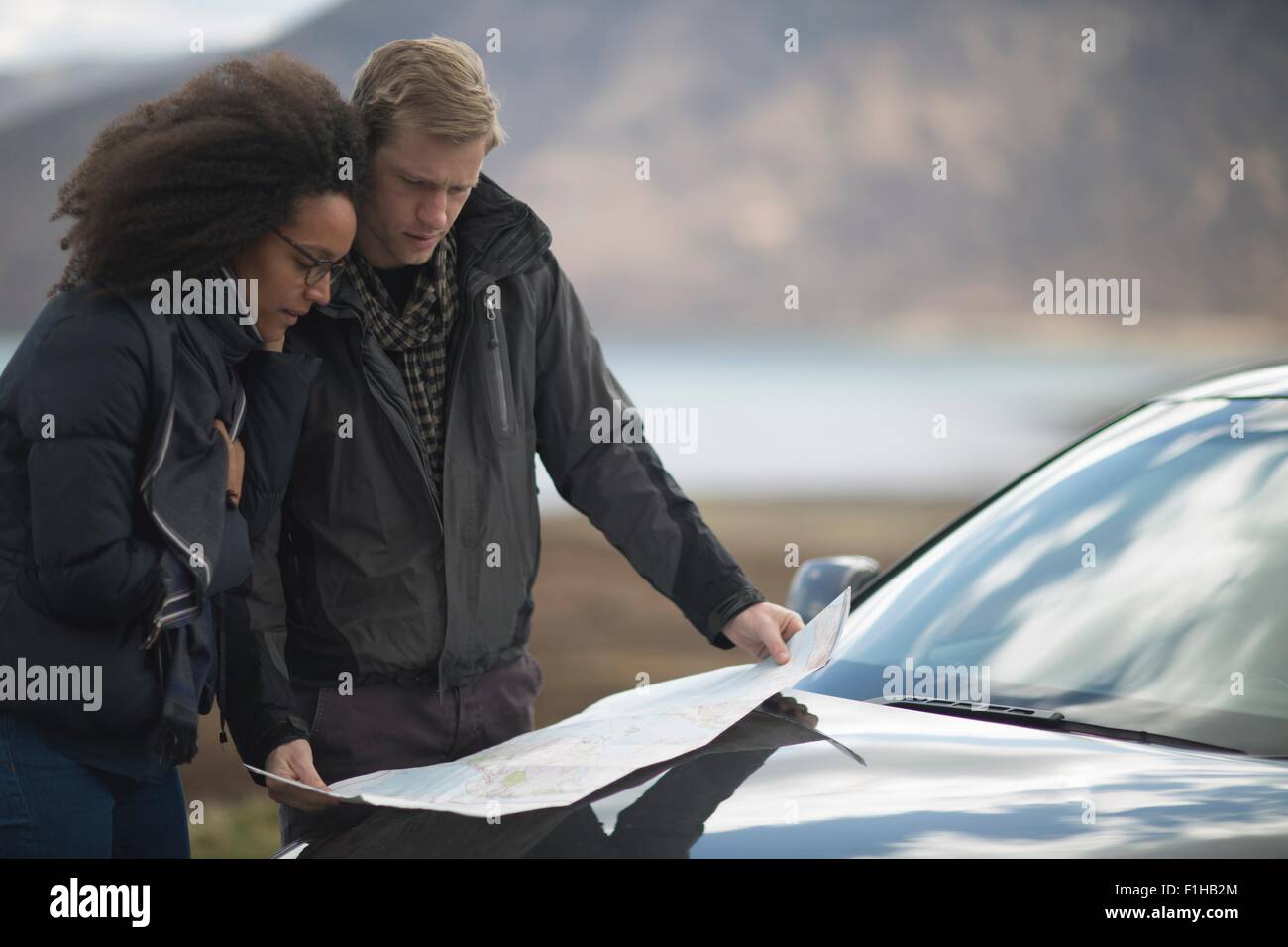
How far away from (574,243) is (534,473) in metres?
69.0

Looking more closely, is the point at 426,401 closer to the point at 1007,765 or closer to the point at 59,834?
the point at 59,834

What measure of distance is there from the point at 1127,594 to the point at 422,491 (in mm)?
1114

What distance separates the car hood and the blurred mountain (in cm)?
5563

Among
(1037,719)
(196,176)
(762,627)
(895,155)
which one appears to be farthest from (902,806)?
(895,155)

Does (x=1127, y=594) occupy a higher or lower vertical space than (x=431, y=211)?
lower

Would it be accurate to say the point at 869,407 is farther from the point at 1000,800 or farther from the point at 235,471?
the point at 1000,800

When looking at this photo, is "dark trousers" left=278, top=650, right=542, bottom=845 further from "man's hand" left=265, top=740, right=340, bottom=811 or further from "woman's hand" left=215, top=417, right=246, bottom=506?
"woman's hand" left=215, top=417, right=246, bottom=506

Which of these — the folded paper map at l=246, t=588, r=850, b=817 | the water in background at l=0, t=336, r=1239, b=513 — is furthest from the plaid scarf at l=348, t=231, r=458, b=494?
the water in background at l=0, t=336, r=1239, b=513

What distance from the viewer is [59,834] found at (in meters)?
1.94

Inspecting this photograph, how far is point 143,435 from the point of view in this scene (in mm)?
1931

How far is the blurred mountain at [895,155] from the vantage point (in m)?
65.0

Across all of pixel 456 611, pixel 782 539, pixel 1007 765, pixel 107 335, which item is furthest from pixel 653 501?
pixel 782 539

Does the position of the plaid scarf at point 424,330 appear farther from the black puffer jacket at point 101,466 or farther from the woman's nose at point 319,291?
the black puffer jacket at point 101,466

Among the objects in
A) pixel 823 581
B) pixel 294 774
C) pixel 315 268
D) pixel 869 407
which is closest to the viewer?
pixel 315 268
